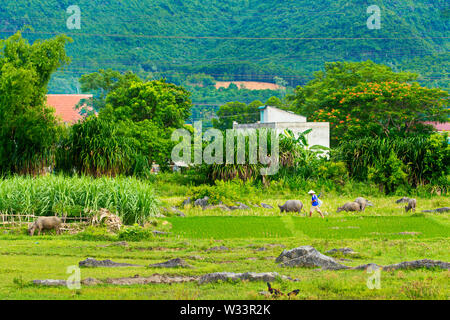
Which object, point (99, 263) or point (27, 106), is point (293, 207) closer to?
point (27, 106)

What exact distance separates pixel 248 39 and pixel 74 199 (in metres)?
101

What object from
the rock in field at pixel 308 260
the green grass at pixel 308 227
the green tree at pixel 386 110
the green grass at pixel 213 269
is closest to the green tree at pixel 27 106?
the green grass at pixel 308 227

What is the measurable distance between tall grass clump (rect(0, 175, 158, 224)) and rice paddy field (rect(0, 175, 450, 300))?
0.90 m

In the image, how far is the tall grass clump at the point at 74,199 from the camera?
19.0 m

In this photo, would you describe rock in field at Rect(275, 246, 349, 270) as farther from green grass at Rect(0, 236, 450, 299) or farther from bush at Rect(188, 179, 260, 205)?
bush at Rect(188, 179, 260, 205)

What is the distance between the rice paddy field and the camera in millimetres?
9086

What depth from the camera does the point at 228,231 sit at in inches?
731

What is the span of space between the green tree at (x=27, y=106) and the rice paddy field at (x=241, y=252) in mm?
7042

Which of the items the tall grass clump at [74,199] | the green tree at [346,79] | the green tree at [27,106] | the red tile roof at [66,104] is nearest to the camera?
the tall grass clump at [74,199]

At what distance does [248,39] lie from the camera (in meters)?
117

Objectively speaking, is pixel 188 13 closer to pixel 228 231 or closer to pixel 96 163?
pixel 96 163

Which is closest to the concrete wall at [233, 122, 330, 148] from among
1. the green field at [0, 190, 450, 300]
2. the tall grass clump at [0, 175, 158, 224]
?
the green field at [0, 190, 450, 300]

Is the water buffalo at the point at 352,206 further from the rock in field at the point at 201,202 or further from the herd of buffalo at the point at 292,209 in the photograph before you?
the rock in field at the point at 201,202
